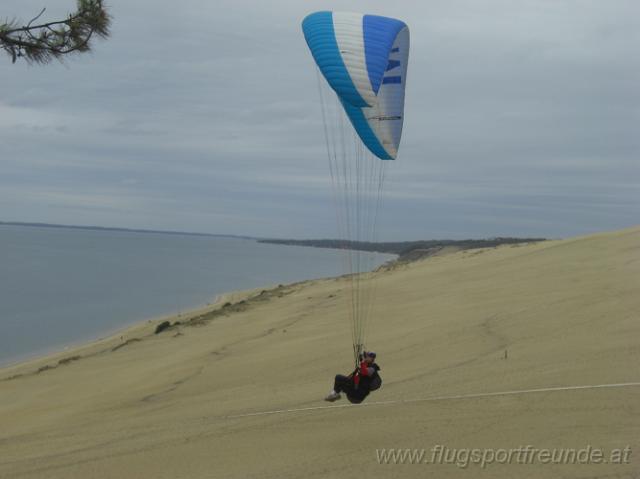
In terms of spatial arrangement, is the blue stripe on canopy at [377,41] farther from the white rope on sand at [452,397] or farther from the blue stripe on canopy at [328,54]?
the white rope on sand at [452,397]

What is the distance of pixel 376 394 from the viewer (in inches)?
375

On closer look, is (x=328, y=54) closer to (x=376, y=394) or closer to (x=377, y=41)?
Answer: (x=377, y=41)

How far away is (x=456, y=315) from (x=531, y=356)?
4514 millimetres

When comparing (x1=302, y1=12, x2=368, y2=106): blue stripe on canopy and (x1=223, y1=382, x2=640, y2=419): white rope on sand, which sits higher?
(x1=302, y1=12, x2=368, y2=106): blue stripe on canopy

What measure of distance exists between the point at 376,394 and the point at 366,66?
198 inches

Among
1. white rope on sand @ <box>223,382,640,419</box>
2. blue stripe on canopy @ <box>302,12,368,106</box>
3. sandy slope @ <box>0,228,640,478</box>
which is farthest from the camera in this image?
blue stripe on canopy @ <box>302,12,368,106</box>

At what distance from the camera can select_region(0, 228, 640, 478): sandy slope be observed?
24.0ft

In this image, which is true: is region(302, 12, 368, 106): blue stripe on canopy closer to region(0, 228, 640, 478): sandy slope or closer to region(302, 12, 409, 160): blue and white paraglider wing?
region(302, 12, 409, 160): blue and white paraglider wing

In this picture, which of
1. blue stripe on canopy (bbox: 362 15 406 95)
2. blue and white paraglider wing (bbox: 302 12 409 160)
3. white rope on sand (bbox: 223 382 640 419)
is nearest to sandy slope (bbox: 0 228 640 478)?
white rope on sand (bbox: 223 382 640 419)

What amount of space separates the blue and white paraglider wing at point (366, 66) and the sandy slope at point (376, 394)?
4244 mm

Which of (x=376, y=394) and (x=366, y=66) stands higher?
(x=366, y=66)

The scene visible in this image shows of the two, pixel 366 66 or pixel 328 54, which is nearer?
pixel 366 66

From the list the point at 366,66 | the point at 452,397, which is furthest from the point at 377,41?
the point at 452,397

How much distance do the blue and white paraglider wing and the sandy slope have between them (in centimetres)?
424
